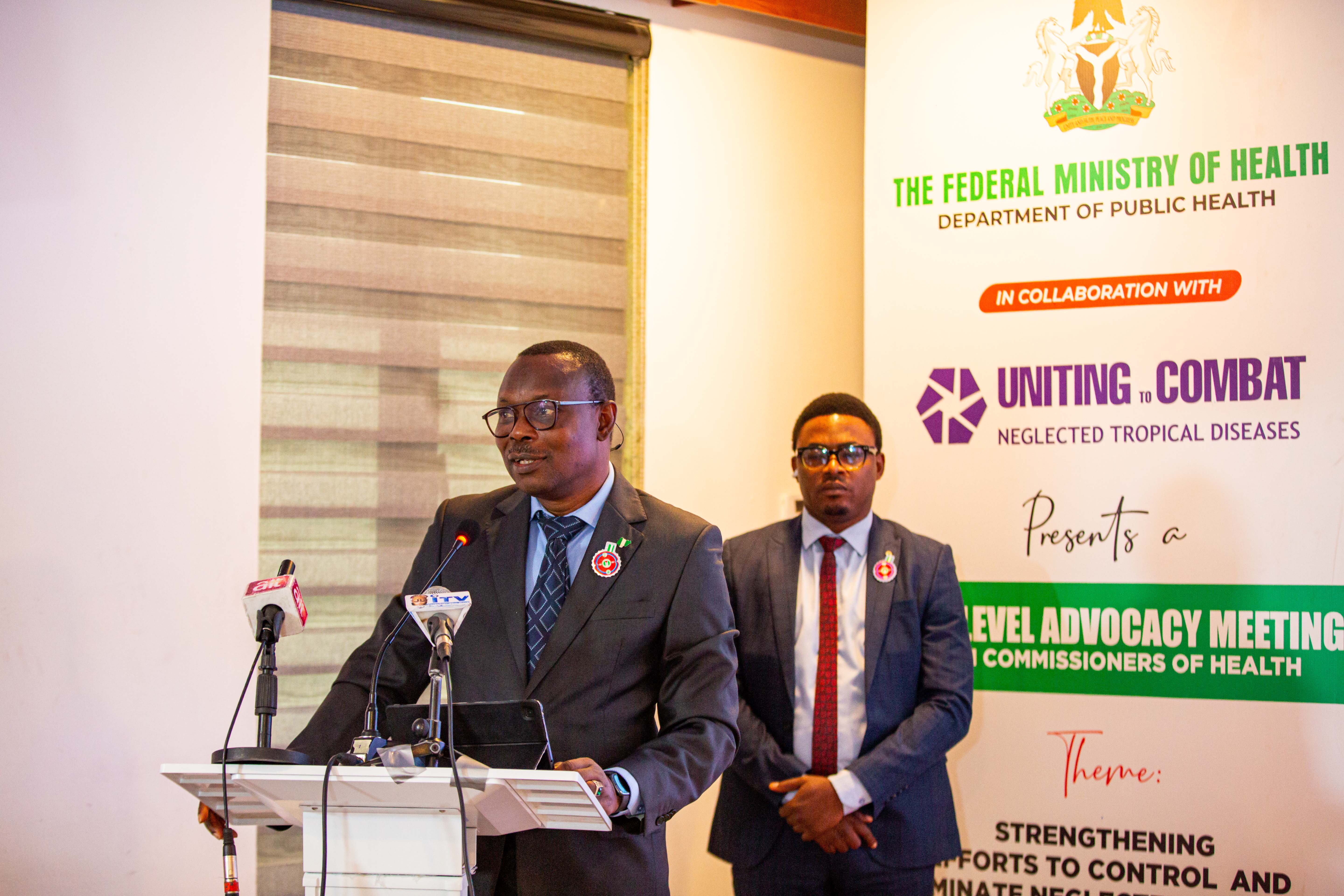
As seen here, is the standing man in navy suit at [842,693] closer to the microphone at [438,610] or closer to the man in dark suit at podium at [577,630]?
the man in dark suit at podium at [577,630]

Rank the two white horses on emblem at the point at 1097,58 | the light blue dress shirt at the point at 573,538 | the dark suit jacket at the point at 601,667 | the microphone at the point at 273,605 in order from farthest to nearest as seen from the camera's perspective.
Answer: the two white horses on emblem at the point at 1097,58
the light blue dress shirt at the point at 573,538
the dark suit jacket at the point at 601,667
the microphone at the point at 273,605

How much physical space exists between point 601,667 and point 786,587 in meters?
1.00

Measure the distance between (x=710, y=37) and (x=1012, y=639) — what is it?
7.95 feet

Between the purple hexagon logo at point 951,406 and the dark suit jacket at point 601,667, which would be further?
the purple hexagon logo at point 951,406

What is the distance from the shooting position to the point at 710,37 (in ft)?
13.8

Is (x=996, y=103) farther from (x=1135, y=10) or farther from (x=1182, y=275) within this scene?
(x=1182, y=275)

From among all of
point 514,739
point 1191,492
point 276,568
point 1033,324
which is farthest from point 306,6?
point 1191,492

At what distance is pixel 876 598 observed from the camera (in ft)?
9.88

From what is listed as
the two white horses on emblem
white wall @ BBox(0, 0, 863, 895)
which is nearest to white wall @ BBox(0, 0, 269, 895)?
white wall @ BBox(0, 0, 863, 895)

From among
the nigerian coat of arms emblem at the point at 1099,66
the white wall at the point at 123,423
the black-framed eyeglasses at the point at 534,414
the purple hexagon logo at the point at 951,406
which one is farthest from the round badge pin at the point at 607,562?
the nigerian coat of arms emblem at the point at 1099,66

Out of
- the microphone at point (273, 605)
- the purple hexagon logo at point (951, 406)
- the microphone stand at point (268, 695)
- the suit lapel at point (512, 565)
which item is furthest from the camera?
the purple hexagon logo at point (951, 406)

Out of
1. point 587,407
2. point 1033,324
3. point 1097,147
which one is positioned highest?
point 1097,147

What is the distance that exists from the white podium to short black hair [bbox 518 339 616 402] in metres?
0.92

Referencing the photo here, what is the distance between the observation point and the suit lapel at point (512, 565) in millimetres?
2221
